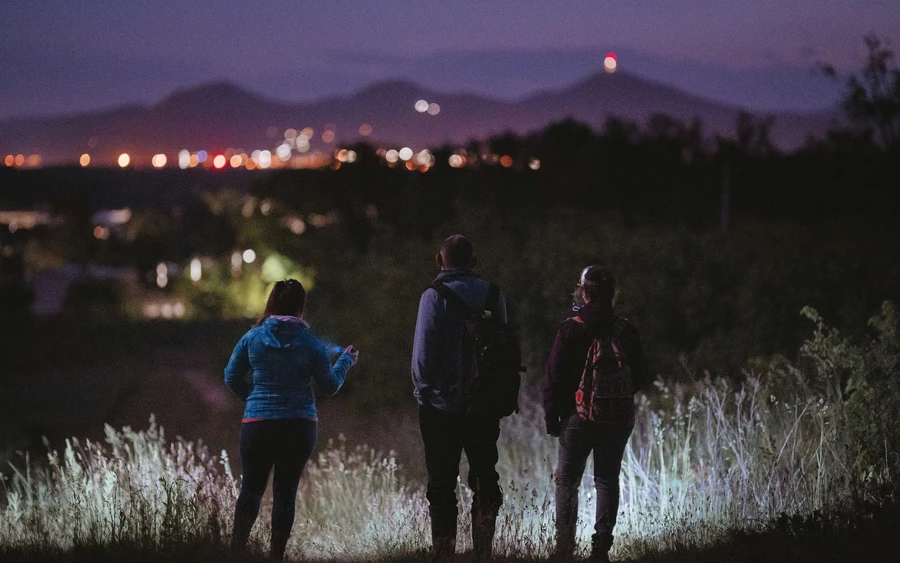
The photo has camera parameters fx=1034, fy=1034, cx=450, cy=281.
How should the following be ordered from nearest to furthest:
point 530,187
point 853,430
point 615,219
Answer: point 853,430 < point 615,219 < point 530,187

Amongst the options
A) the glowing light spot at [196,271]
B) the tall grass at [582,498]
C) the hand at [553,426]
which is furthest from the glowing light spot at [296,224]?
the hand at [553,426]

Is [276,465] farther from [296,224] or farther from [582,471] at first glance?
[296,224]

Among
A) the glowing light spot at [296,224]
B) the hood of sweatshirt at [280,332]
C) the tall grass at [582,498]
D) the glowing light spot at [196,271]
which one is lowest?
the tall grass at [582,498]

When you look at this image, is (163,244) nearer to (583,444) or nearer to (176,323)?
(176,323)

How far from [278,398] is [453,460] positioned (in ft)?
3.13

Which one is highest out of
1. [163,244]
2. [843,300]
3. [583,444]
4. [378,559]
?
[163,244]

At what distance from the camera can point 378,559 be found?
18.4 ft

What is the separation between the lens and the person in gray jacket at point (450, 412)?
5.23 meters

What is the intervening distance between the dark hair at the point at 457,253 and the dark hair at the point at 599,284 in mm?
603

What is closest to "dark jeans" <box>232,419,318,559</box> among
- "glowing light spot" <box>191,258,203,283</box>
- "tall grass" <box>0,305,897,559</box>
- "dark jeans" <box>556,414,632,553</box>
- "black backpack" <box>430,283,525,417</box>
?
"tall grass" <box>0,305,897,559</box>

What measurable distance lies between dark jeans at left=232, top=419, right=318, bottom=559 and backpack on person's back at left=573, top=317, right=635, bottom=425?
1.42 m

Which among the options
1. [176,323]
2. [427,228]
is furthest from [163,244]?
[427,228]

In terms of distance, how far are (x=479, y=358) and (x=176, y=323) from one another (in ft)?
149

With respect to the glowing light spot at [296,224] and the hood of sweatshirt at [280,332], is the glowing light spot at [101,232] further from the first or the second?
the hood of sweatshirt at [280,332]
